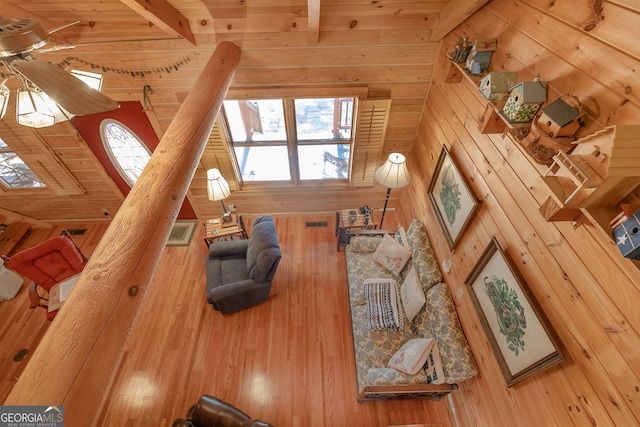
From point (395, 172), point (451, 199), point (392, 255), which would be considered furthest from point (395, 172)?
point (392, 255)

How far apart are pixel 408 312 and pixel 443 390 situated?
0.68m

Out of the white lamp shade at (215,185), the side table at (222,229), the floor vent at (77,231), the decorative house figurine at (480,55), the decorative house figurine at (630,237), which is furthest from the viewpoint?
the floor vent at (77,231)

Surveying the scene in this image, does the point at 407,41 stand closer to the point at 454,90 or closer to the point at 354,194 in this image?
the point at 454,90

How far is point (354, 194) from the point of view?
413cm

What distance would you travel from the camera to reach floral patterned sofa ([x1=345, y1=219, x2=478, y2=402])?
7.24 ft

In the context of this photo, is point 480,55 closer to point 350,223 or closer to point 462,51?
point 462,51

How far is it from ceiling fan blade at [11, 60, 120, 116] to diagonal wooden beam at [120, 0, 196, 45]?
4.00 feet

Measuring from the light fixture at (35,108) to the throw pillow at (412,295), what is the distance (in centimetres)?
273

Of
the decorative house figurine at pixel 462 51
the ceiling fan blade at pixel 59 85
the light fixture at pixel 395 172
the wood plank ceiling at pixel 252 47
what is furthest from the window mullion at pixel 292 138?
the ceiling fan blade at pixel 59 85

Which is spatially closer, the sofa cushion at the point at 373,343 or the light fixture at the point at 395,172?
Result: the sofa cushion at the point at 373,343

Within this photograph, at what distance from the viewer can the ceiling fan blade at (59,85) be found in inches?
36.7

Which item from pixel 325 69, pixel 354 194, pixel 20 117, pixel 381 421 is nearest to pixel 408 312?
pixel 381 421

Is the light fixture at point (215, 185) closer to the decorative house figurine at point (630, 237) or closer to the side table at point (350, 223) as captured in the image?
the side table at point (350, 223)

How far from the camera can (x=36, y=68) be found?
0.94 meters
